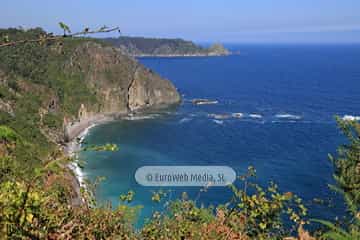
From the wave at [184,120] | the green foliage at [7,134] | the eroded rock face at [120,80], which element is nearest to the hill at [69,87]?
the eroded rock face at [120,80]

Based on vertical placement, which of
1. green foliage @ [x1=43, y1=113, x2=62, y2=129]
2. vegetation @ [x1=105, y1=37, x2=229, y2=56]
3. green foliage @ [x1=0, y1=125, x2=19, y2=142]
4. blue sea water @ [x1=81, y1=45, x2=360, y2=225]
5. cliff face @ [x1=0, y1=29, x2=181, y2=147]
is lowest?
blue sea water @ [x1=81, y1=45, x2=360, y2=225]

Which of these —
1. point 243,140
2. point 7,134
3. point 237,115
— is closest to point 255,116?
point 237,115

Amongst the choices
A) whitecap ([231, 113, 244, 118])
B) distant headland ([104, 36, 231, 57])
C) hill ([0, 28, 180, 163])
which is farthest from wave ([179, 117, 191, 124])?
distant headland ([104, 36, 231, 57])

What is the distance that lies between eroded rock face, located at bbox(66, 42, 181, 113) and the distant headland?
106 metres

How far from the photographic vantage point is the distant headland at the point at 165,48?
7283 inches

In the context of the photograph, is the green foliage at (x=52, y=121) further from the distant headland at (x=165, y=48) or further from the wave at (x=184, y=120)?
the distant headland at (x=165, y=48)

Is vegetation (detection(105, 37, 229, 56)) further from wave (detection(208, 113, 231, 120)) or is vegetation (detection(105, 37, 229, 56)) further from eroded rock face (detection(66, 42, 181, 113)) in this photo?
wave (detection(208, 113, 231, 120))

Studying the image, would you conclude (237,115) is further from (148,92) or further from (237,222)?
(237,222)

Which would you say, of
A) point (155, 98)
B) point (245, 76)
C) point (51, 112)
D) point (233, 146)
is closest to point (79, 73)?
point (155, 98)

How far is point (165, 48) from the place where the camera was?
188 metres

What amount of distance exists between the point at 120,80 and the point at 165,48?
11836cm

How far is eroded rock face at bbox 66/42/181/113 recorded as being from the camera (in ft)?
229

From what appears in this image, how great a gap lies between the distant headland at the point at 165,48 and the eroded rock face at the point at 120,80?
106 metres

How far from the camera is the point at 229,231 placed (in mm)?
4180
